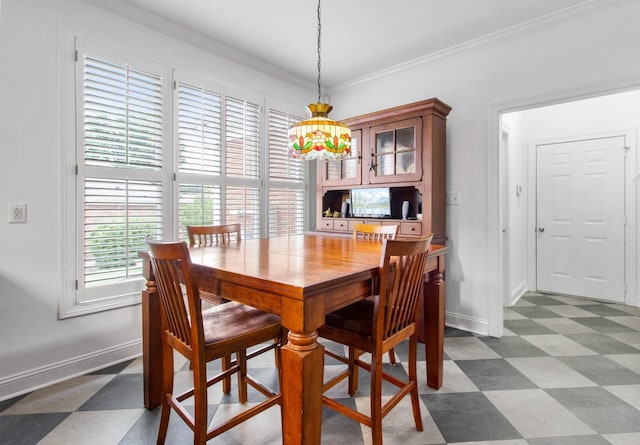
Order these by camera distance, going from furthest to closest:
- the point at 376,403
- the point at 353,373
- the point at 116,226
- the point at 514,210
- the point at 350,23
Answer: the point at 514,210 → the point at 350,23 → the point at 116,226 → the point at 353,373 → the point at 376,403

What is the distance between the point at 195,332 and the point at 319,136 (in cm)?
127

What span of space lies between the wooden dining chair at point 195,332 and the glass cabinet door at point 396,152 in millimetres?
1941

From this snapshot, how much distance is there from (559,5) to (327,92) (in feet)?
7.78

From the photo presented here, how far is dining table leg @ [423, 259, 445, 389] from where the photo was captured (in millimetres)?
1974

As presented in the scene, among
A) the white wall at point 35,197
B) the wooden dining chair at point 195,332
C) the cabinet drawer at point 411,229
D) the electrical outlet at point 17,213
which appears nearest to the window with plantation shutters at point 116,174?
the white wall at point 35,197

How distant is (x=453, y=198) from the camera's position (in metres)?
3.06

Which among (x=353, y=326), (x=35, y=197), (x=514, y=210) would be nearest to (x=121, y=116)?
(x=35, y=197)

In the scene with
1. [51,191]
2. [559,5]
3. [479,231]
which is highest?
[559,5]

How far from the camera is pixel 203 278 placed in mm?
1496

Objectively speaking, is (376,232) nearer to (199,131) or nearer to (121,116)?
(199,131)

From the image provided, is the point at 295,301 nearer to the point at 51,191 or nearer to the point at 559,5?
the point at 51,191

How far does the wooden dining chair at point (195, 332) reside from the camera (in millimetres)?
1271

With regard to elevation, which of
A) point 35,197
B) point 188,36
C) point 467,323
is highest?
point 188,36

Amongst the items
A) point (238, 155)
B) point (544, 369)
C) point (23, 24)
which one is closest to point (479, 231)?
point (544, 369)
